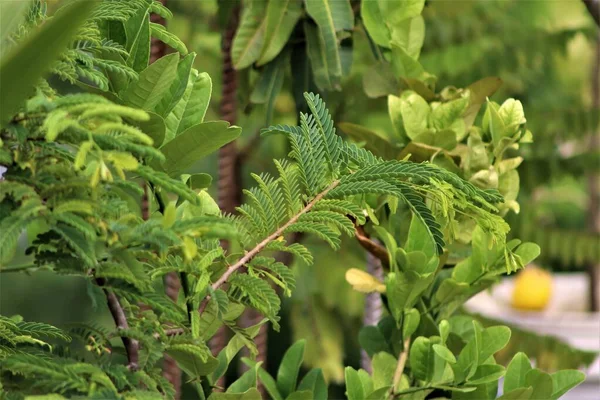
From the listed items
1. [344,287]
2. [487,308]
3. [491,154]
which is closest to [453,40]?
[344,287]

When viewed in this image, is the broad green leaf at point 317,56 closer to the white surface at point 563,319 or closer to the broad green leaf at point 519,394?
the broad green leaf at point 519,394

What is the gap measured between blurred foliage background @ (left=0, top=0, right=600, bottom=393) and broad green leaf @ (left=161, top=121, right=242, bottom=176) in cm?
42

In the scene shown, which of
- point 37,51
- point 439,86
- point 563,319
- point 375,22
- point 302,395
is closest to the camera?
point 37,51

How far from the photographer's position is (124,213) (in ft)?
0.64

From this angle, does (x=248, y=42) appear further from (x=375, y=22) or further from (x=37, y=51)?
(x=37, y=51)

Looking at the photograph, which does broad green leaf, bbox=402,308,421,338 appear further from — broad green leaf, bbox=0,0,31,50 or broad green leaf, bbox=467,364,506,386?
broad green leaf, bbox=0,0,31,50

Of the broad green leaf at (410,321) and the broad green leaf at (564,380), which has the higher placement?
the broad green leaf at (410,321)

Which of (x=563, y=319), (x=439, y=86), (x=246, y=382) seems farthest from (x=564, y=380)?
(x=563, y=319)

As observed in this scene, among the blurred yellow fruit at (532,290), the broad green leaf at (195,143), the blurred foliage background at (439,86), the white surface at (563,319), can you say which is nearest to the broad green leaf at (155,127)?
the broad green leaf at (195,143)

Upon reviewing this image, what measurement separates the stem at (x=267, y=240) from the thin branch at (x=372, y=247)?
9cm

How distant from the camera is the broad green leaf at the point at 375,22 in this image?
371mm

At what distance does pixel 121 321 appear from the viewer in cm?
21

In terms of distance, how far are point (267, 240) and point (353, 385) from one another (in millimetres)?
72

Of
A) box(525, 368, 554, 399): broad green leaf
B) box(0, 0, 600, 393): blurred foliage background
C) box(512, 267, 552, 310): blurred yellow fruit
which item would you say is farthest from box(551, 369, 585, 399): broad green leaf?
box(512, 267, 552, 310): blurred yellow fruit
